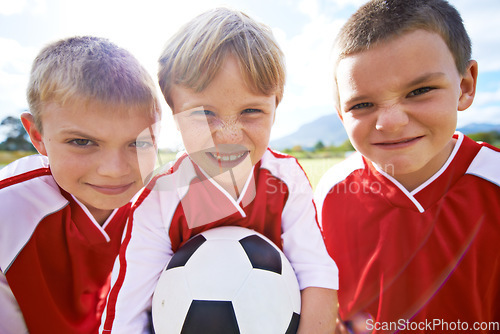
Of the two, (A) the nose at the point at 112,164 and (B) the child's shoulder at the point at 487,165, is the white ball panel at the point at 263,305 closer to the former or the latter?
(A) the nose at the point at 112,164

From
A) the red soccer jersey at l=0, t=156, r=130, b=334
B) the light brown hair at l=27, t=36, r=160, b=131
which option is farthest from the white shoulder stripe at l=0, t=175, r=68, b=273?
the light brown hair at l=27, t=36, r=160, b=131

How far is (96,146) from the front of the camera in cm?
156

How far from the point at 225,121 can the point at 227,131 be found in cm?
5

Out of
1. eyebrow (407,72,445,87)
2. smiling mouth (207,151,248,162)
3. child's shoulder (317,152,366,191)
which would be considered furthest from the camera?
child's shoulder (317,152,366,191)

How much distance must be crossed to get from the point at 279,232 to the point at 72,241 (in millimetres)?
1151

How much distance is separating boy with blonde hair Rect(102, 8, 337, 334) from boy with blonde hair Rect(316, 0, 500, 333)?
0.38 metres

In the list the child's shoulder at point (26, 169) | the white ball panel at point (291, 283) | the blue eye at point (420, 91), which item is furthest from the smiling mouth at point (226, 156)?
the child's shoulder at point (26, 169)

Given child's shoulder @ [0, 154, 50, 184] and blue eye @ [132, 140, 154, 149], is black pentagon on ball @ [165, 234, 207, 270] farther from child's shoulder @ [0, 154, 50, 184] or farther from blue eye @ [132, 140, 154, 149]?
child's shoulder @ [0, 154, 50, 184]

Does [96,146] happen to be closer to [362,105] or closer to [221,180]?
[221,180]

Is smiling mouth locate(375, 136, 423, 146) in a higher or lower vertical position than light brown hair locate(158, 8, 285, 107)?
lower

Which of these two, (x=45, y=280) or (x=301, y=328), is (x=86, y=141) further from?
(x=301, y=328)

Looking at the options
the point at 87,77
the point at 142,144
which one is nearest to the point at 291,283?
the point at 142,144

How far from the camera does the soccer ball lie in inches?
48.5

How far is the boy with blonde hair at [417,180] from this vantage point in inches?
59.9
